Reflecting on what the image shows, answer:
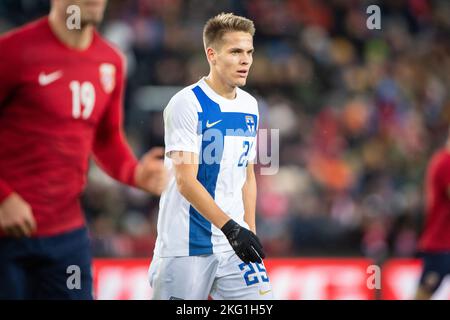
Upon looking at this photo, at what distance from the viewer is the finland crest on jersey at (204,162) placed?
4613mm

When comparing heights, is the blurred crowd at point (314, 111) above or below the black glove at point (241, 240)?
above

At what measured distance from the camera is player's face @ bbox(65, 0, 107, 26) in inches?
174

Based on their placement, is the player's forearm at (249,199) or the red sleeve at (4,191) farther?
the player's forearm at (249,199)

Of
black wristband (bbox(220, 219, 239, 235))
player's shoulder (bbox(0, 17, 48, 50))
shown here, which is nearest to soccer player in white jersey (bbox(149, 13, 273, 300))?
black wristband (bbox(220, 219, 239, 235))

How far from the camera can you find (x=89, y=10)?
443cm

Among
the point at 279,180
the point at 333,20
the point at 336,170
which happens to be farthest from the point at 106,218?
the point at 333,20

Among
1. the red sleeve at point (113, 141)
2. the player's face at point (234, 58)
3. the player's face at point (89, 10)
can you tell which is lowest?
the red sleeve at point (113, 141)

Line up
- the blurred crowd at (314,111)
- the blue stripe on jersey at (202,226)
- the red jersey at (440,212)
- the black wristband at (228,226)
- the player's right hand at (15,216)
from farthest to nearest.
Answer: the blurred crowd at (314,111)
the red jersey at (440,212)
the blue stripe on jersey at (202,226)
the black wristband at (228,226)
the player's right hand at (15,216)

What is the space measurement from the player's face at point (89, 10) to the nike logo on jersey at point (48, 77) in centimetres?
27

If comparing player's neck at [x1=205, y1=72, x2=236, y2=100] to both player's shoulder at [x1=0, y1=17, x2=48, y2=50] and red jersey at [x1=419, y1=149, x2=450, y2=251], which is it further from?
red jersey at [x1=419, y1=149, x2=450, y2=251]

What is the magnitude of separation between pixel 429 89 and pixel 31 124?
372 inches

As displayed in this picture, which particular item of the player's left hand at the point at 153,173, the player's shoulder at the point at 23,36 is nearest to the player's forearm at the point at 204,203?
the player's left hand at the point at 153,173

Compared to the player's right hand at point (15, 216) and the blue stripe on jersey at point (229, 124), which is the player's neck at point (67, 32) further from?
the player's right hand at point (15, 216)

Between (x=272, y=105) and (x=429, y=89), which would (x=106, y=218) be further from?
(x=429, y=89)
